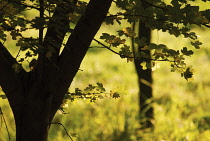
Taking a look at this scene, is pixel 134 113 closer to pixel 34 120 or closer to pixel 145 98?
pixel 145 98

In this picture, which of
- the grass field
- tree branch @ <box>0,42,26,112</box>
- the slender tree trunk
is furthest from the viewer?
the grass field

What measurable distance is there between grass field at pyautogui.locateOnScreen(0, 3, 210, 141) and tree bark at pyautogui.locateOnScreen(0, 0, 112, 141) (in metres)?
1.23

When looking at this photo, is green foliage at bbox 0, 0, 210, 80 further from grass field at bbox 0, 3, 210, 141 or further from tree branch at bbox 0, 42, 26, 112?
grass field at bbox 0, 3, 210, 141

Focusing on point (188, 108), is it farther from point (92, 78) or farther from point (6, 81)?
point (6, 81)

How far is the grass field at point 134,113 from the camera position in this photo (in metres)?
5.12

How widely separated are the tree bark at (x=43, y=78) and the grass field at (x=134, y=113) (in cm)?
123

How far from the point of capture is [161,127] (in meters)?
5.13

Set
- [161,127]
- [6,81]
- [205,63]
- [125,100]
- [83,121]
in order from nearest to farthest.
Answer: [6,81]
[161,127]
[83,121]
[125,100]
[205,63]

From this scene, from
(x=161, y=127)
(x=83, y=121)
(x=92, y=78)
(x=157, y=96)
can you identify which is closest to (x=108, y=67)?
(x=92, y=78)

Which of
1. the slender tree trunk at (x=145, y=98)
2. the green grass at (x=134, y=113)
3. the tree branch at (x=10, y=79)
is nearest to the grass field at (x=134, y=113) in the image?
the green grass at (x=134, y=113)

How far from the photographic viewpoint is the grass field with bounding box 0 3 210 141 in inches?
202

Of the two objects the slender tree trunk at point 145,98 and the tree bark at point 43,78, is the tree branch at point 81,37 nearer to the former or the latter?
the tree bark at point 43,78

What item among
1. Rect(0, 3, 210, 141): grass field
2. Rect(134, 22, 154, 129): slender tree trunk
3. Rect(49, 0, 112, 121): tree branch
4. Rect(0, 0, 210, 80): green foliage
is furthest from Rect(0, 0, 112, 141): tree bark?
Rect(134, 22, 154, 129): slender tree trunk

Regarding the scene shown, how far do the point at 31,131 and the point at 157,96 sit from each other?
13.2 feet
